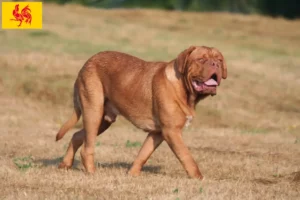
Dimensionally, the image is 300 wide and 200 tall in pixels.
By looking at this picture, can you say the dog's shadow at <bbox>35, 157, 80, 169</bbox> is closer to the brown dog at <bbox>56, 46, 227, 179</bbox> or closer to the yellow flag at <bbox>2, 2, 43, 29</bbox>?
the brown dog at <bbox>56, 46, 227, 179</bbox>

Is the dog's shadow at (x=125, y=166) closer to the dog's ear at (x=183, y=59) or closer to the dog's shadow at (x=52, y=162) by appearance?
the dog's shadow at (x=52, y=162)

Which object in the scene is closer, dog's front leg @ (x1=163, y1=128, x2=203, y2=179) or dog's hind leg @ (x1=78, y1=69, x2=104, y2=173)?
dog's front leg @ (x1=163, y1=128, x2=203, y2=179)

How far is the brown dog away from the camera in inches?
400

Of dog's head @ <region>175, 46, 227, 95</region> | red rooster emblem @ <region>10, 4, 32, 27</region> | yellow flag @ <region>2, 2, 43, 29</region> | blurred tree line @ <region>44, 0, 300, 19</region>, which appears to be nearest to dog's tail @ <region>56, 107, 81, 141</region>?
dog's head @ <region>175, 46, 227, 95</region>

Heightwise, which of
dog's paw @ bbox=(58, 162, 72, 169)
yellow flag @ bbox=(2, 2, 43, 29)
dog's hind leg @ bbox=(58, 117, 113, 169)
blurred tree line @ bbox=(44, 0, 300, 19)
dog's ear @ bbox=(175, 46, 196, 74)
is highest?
dog's ear @ bbox=(175, 46, 196, 74)

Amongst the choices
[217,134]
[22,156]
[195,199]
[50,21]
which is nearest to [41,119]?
[217,134]

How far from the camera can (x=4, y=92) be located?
72.1 ft

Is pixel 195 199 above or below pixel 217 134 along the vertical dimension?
above

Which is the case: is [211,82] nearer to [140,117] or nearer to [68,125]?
[140,117]

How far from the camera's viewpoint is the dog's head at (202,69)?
9.97 m

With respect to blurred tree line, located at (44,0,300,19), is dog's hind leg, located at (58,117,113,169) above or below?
above

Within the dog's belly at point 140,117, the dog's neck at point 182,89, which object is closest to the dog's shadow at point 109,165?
the dog's belly at point 140,117

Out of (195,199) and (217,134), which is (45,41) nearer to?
(217,134)

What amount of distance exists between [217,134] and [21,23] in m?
15.5
